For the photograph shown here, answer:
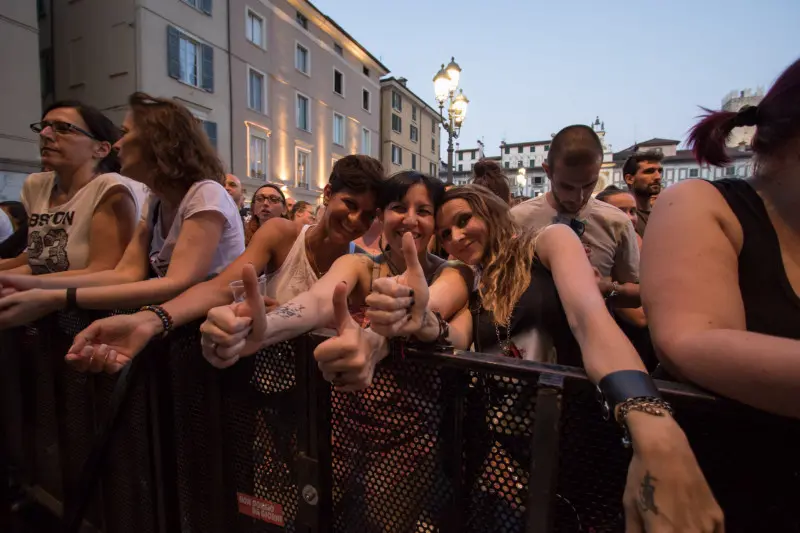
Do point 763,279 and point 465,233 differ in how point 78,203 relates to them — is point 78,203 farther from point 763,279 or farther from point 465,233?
point 763,279

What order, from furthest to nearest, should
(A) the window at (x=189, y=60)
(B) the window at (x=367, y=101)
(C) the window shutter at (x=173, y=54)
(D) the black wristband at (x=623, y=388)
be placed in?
1. (B) the window at (x=367, y=101)
2. (A) the window at (x=189, y=60)
3. (C) the window shutter at (x=173, y=54)
4. (D) the black wristband at (x=623, y=388)

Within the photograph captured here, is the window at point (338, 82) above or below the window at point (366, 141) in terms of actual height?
above

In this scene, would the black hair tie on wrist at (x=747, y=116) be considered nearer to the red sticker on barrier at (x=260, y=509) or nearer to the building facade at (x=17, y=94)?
the red sticker on barrier at (x=260, y=509)

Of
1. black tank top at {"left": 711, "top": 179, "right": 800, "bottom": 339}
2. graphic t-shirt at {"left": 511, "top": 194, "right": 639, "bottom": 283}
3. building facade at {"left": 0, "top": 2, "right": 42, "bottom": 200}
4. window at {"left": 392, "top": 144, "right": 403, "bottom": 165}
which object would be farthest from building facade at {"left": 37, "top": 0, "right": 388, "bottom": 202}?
black tank top at {"left": 711, "top": 179, "right": 800, "bottom": 339}

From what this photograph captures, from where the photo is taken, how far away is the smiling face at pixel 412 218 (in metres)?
1.99

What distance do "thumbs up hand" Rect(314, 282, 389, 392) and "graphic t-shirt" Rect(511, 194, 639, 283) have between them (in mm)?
2120

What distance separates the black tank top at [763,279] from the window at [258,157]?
2016cm

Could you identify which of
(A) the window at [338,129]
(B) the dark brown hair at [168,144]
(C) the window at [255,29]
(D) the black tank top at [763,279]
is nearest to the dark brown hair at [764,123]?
(D) the black tank top at [763,279]

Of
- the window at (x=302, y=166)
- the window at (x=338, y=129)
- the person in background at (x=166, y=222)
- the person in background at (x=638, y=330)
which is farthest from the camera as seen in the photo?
the window at (x=338, y=129)

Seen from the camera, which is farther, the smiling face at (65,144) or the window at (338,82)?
the window at (338,82)

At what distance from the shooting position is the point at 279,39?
20953 mm

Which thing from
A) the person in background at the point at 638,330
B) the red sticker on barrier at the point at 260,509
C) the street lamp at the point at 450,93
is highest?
the street lamp at the point at 450,93

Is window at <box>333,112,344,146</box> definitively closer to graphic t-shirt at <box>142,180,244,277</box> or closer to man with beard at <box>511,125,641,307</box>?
man with beard at <box>511,125,641,307</box>

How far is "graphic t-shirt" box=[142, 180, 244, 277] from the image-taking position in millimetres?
2021
